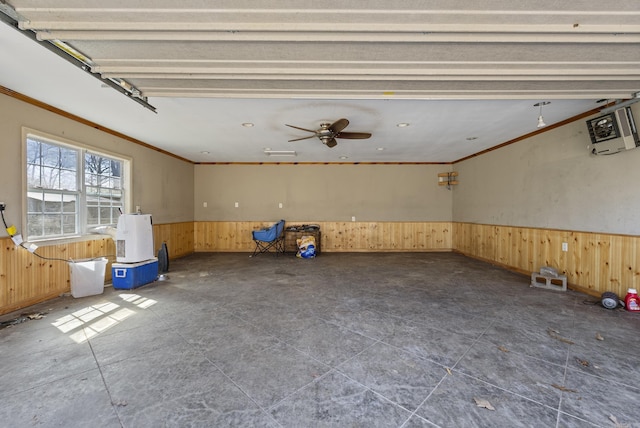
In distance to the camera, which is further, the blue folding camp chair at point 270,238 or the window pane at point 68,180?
the blue folding camp chair at point 270,238

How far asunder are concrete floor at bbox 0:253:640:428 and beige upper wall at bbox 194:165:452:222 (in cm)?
374

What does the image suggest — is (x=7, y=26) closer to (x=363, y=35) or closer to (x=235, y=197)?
(x=363, y=35)

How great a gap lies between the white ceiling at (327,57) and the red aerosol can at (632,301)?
7.42 feet

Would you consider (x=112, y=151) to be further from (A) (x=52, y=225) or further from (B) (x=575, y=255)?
(B) (x=575, y=255)

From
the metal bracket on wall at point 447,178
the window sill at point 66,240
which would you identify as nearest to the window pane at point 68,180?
the window sill at point 66,240

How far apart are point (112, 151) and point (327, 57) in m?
4.27

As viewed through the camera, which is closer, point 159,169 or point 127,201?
point 127,201

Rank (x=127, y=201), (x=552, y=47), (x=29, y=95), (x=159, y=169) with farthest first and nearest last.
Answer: (x=159, y=169) < (x=127, y=201) < (x=29, y=95) < (x=552, y=47)

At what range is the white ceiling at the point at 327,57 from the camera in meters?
1.56

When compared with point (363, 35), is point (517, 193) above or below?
below

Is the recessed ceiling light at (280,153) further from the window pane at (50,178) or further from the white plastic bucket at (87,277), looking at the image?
the white plastic bucket at (87,277)

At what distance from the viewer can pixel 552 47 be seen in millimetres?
1924

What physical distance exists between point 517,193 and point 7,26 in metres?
6.78

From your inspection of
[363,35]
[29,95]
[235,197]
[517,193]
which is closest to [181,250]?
[235,197]
